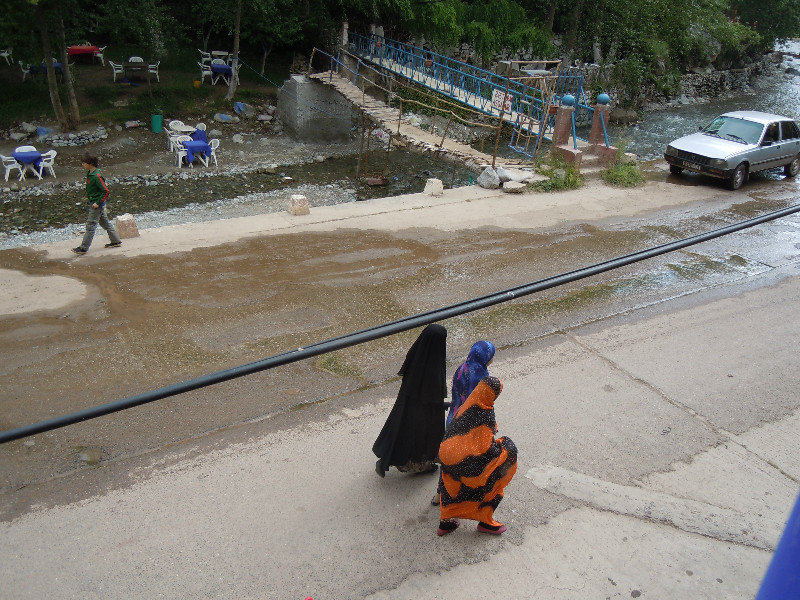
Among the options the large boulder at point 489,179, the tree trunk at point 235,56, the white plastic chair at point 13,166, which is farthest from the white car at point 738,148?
the white plastic chair at point 13,166

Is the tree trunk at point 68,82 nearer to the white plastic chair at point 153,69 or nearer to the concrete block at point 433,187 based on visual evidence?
the white plastic chair at point 153,69

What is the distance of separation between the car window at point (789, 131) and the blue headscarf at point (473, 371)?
14.7m

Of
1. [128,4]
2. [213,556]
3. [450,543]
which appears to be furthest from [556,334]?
[128,4]

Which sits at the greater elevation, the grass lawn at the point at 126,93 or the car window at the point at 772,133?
the car window at the point at 772,133

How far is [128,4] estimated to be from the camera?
18047mm

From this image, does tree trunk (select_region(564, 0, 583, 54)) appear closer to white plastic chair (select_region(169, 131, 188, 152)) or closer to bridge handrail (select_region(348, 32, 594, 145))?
bridge handrail (select_region(348, 32, 594, 145))

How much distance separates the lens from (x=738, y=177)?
14.3 metres

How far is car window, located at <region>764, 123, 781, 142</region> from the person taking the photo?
14688mm

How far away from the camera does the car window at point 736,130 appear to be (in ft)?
48.1

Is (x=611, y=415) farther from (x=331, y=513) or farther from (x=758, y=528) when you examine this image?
(x=331, y=513)

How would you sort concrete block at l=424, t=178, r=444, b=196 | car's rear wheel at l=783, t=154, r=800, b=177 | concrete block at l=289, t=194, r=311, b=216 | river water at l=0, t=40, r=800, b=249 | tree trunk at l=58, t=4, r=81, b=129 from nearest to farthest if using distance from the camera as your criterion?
concrete block at l=289, t=194, r=311, b=216 → concrete block at l=424, t=178, r=444, b=196 → river water at l=0, t=40, r=800, b=249 → car's rear wheel at l=783, t=154, r=800, b=177 → tree trunk at l=58, t=4, r=81, b=129

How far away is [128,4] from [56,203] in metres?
7.23

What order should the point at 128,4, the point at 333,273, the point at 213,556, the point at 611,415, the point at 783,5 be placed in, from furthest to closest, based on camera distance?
1. the point at 783,5
2. the point at 128,4
3. the point at 333,273
4. the point at 611,415
5. the point at 213,556

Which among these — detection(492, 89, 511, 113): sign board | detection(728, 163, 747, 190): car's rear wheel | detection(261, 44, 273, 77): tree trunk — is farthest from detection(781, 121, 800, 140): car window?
detection(261, 44, 273, 77): tree trunk
